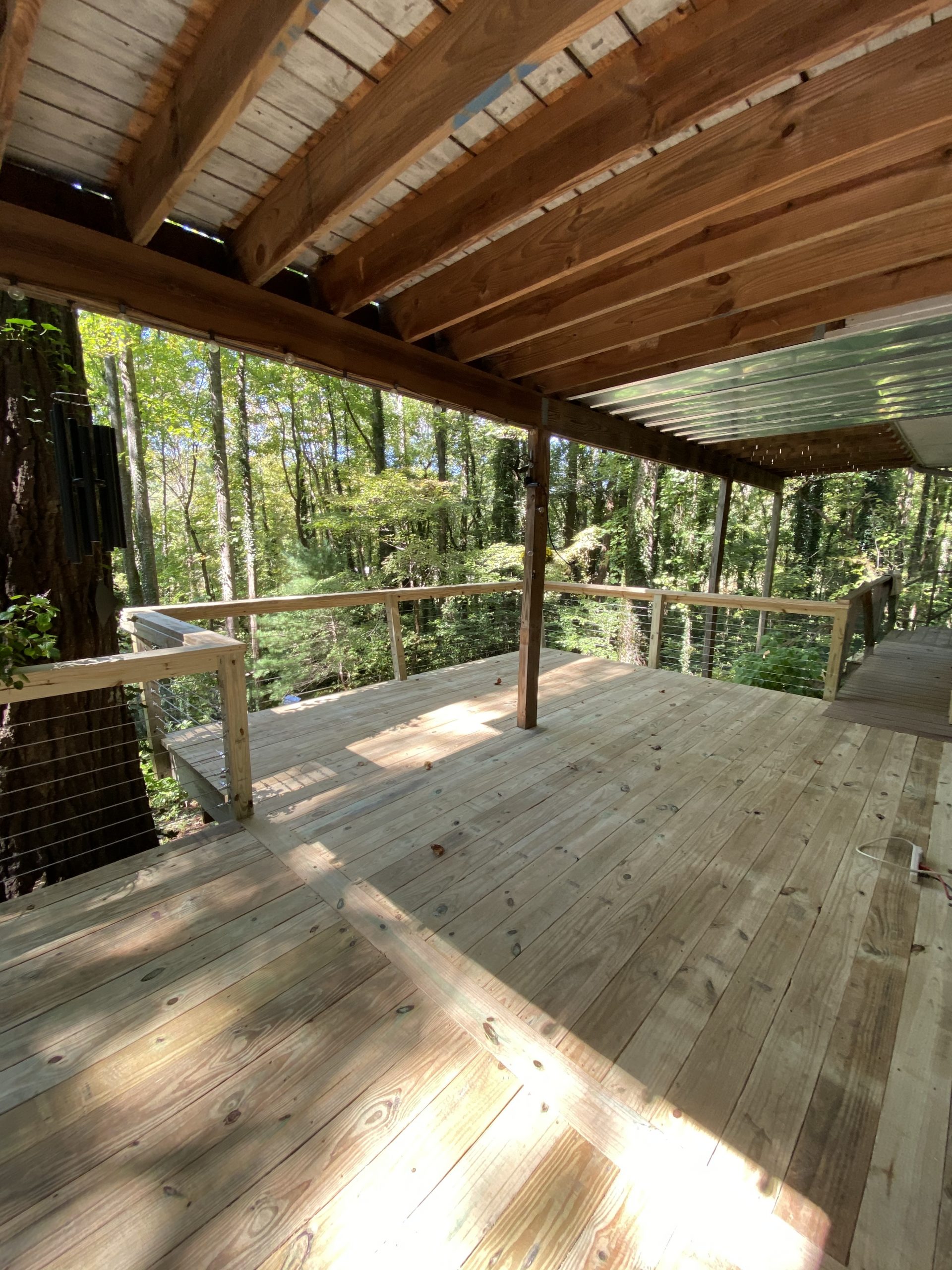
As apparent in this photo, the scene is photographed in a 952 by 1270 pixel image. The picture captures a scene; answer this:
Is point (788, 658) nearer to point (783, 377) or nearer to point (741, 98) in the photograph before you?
point (783, 377)

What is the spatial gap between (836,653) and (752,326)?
3024 millimetres

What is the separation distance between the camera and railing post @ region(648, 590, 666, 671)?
16.7 ft

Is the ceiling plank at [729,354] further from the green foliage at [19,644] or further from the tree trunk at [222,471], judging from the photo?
the tree trunk at [222,471]

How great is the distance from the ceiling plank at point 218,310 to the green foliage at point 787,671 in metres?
3.78

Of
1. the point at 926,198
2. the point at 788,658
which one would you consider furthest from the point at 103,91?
the point at 788,658

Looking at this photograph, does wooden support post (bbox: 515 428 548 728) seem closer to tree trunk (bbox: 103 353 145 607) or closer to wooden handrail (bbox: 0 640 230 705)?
wooden handrail (bbox: 0 640 230 705)

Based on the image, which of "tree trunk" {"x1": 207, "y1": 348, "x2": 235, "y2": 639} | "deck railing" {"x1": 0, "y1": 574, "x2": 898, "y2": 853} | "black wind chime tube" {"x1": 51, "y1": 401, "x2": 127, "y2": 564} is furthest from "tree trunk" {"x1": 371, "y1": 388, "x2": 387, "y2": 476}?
"black wind chime tube" {"x1": 51, "y1": 401, "x2": 127, "y2": 564}

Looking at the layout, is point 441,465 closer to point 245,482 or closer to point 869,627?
point 245,482

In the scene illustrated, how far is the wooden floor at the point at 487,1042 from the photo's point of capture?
Result: 3.38 ft

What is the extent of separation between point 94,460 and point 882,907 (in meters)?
3.46

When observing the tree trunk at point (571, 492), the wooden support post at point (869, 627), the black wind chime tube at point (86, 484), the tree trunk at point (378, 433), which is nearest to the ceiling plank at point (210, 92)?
the black wind chime tube at point (86, 484)

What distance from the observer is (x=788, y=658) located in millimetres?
5320

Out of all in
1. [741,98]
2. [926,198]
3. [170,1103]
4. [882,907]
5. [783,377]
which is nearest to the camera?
[741,98]

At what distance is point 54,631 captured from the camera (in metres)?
2.62
